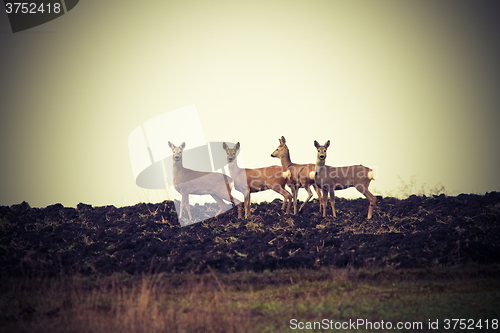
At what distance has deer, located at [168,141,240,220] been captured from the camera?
19.3 metres

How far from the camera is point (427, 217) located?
17.7 metres

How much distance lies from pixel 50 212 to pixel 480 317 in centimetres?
1535

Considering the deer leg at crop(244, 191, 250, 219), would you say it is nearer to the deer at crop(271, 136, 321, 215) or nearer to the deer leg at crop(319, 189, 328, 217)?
the deer at crop(271, 136, 321, 215)

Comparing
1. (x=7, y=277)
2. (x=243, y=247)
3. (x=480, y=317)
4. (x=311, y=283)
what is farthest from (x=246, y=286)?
(x=7, y=277)

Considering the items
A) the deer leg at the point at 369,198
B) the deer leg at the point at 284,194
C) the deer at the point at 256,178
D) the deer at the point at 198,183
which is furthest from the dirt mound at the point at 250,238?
the deer at the point at 256,178

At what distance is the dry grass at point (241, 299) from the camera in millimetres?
9281

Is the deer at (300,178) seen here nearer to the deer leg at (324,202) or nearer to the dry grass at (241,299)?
the deer leg at (324,202)

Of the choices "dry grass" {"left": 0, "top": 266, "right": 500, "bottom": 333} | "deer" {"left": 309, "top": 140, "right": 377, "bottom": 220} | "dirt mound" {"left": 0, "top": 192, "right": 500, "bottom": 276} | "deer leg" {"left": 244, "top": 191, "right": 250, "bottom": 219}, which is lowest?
"dry grass" {"left": 0, "top": 266, "right": 500, "bottom": 333}

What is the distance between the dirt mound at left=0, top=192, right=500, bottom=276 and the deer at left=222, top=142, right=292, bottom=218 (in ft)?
2.59

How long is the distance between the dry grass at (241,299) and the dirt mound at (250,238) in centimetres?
83

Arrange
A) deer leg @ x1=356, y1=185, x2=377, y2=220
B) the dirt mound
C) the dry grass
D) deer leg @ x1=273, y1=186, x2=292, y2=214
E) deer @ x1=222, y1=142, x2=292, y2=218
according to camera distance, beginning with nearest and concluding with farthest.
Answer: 1. the dry grass
2. the dirt mound
3. deer leg @ x1=356, y1=185, x2=377, y2=220
4. deer @ x1=222, y1=142, x2=292, y2=218
5. deer leg @ x1=273, y1=186, x2=292, y2=214

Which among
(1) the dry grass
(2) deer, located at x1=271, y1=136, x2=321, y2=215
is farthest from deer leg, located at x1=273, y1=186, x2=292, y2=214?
(1) the dry grass

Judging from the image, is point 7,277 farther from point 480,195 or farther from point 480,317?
point 480,195

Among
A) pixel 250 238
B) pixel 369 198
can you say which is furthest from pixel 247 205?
pixel 369 198
